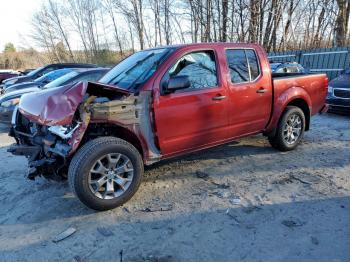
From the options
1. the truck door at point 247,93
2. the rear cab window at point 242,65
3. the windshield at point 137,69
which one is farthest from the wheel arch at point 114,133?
the rear cab window at point 242,65

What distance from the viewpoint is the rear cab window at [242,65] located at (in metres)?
4.34

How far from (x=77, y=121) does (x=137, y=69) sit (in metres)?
1.19

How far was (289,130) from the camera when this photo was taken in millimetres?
5191

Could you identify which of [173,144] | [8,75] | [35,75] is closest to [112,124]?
[173,144]

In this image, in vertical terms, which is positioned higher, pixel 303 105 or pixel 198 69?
pixel 198 69

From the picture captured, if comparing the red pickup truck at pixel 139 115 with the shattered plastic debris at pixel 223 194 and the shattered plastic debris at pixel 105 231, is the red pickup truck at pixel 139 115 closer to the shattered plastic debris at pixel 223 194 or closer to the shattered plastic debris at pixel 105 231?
the shattered plastic debris at pixel 105 231

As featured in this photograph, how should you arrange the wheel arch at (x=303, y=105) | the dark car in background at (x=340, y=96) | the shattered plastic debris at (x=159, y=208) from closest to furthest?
the shattered plastic debris at (x=159, y=208) → the wheel arch at (x=303, y=105) → the dark car in background at (x=340, y=96)

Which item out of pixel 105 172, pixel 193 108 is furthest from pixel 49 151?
pixel 193 108

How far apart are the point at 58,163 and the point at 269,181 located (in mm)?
2751

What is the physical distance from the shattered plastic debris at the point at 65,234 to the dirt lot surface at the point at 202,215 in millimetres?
36

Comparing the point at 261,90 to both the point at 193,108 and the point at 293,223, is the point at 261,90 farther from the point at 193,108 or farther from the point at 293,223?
the point at 293,223

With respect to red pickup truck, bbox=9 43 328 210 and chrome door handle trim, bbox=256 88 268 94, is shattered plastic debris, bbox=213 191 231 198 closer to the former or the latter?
red pickup truck, bbox=9 43 328 210

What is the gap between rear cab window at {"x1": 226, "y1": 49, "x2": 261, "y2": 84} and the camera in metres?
4.34

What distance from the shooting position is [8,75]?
66.9 ft
